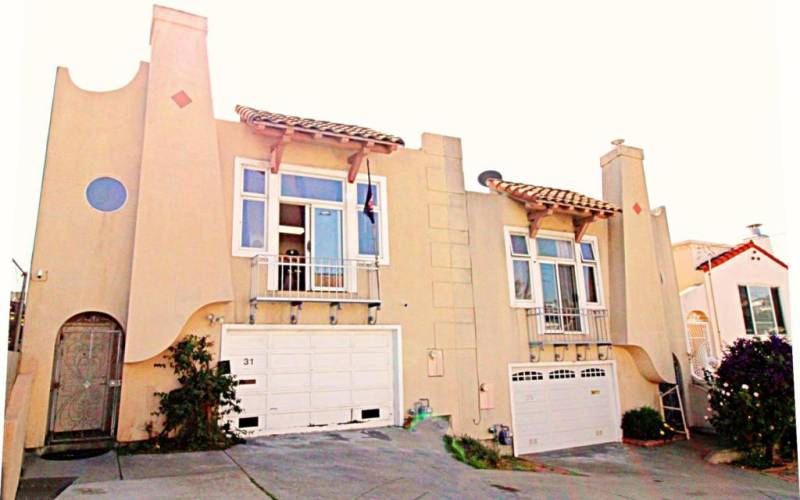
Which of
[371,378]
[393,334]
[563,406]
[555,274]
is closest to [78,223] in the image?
[371,378]

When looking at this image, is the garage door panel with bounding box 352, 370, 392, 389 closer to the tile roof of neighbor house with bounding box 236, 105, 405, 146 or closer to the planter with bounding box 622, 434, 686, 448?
the tile roof of neighbor house with bounding box 236, 105, 405, 146

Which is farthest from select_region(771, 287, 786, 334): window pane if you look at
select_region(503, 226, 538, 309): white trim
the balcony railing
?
select_region(503, 226, 538, 309): white trim

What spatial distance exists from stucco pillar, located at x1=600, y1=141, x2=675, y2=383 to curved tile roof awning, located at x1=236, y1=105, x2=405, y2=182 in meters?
6.82

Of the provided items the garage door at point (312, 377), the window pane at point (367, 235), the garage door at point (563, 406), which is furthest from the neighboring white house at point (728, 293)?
the window pane at point (367, 235)

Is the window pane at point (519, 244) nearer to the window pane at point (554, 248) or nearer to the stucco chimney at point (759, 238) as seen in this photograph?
the window pane at point (554, 248)

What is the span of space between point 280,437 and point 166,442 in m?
1.84

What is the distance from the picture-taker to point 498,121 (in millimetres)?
13141

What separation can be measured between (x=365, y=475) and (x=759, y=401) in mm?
9035

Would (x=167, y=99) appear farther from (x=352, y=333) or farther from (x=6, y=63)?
(x=6, y=63)

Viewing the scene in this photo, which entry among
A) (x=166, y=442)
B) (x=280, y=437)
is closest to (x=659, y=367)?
(x=280, y=437)

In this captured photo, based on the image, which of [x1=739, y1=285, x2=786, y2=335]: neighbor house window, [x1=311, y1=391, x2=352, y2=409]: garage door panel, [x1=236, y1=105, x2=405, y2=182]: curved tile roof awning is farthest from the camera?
[x1=739, y1=285, x2=786, y2=335]: neighbor house window

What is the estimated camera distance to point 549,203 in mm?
12227

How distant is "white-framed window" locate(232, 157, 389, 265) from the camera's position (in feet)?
32.0

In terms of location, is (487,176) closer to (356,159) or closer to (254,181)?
(356,159)
